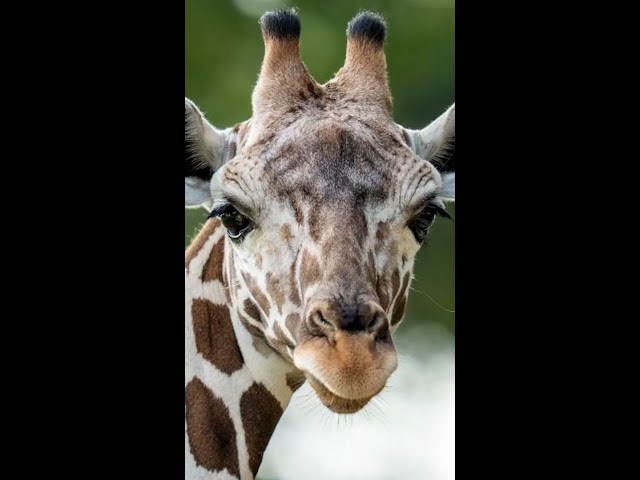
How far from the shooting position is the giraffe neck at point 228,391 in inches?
164

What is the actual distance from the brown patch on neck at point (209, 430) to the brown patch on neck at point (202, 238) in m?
0.67

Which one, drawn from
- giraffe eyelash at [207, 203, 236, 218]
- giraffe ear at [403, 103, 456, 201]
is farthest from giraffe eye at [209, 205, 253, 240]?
giraffe ear at [403, 103, 456, 201]

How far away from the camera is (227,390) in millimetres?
4254

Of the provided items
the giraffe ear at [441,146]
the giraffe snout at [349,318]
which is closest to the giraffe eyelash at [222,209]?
the giraffe snout at [349,318]

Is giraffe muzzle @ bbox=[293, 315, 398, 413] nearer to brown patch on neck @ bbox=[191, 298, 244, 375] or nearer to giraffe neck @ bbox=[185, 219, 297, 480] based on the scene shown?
giraffe neck @ bbox=[185, 219, 297, 480]

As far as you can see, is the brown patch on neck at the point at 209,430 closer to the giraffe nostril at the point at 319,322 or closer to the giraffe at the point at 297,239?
the giraffe at the point at 297,239

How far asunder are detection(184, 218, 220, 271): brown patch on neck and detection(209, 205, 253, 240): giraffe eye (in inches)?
25.8

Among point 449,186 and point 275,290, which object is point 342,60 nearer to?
point 449,186

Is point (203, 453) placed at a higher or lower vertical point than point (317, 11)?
lower

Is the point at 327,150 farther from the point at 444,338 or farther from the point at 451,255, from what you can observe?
the point at 444,338

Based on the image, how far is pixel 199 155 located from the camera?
4191 mm

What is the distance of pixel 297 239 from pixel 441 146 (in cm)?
109

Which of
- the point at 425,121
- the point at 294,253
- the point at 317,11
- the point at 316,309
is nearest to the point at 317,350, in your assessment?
the point at 316,309
